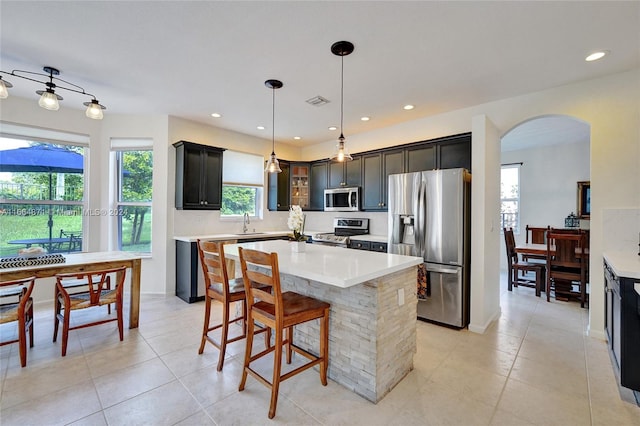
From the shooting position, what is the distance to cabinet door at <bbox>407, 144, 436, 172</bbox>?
12.8 feet

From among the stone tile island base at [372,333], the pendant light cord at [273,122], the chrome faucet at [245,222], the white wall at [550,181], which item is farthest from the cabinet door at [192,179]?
the white wall at [550,181]

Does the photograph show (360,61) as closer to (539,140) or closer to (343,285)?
(343,285)

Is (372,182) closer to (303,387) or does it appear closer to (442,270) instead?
(442,270)

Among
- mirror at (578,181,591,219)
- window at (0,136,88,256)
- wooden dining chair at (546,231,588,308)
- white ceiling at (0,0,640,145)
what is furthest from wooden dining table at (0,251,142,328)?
mirror at (578,181,591,219)

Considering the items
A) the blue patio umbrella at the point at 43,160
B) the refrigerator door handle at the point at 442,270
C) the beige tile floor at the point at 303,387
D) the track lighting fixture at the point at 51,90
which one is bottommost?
the beige tile floor at the point at 303,387

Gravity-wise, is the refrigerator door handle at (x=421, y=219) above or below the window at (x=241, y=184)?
below

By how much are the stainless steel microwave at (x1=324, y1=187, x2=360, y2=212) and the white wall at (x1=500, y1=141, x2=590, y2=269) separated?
4129mm

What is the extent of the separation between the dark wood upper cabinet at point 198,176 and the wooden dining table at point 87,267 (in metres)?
1.27

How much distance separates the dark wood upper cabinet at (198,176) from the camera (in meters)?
4.23

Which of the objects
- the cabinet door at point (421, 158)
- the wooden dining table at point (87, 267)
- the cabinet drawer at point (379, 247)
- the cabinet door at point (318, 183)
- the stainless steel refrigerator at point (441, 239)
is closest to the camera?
the wooden dining table at point (87, 267)

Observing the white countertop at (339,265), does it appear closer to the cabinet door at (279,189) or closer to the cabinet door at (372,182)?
the cabinet door at (372,182)

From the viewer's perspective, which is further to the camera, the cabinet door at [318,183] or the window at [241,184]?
the cabinet door at [318,183]

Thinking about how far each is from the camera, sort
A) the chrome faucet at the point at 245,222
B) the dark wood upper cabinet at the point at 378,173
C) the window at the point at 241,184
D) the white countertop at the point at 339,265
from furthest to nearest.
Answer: the chrome faucet at the point at 245,222
the window at the point at 241,184
the dark wood upper cabinet at the point at 378,173
the white countertop at the point at 339,265

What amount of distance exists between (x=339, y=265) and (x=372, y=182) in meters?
2.89
